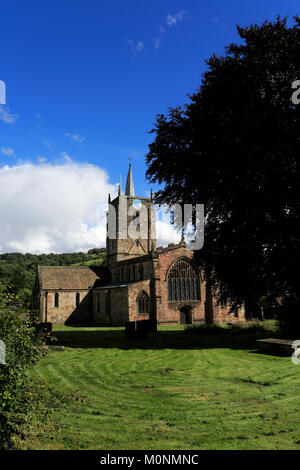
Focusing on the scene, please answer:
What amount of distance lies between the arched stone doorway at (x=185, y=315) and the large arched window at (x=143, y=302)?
13.5ft

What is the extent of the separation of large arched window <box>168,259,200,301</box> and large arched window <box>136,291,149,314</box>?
275 cm

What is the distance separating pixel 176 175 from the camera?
19.7 m

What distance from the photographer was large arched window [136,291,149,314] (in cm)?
3909

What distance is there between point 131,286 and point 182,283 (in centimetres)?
637

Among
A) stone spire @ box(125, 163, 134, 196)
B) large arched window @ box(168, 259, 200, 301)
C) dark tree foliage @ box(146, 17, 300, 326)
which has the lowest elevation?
large arched window @ box(168, 259, 200, 301)

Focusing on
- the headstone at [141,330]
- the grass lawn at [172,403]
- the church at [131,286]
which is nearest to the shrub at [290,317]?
the grass lawn at [172,403]

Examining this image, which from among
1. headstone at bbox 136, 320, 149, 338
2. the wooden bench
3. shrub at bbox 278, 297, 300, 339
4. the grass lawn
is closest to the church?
headstone at bbox 136, 320, 149, 338

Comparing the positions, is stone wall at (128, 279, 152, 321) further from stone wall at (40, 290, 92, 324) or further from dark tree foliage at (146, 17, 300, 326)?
dark tree foliage at (146, 17, 300, 326)

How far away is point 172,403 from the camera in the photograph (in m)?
8.57

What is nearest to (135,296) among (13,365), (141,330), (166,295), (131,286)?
(131,286)

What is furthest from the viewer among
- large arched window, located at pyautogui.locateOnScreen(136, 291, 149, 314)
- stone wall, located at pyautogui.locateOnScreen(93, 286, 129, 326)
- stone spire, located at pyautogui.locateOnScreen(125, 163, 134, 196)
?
stone spire, located at pyautogui.locateOnScreen(125, 163, 134, 196)

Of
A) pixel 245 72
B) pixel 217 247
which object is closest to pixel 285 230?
pixel 217 247
